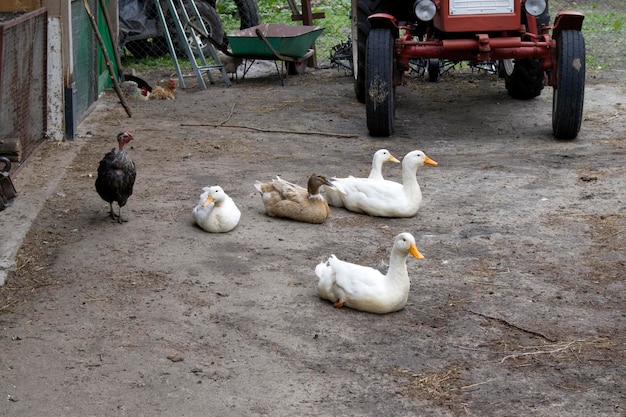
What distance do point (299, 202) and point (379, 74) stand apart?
281cm

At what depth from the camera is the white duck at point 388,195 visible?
267 inches

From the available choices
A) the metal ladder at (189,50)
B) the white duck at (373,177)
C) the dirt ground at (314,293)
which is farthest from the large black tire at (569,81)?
the metal ladder at (189,50)

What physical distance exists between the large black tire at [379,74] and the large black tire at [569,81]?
1576 millimetres

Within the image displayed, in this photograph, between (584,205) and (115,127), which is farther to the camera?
(115,127)

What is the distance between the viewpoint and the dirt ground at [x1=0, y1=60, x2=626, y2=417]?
13.7ft

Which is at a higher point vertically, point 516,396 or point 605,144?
point 516,396

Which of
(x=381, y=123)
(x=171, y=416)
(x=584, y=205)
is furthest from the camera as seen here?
(x=381, y=123)

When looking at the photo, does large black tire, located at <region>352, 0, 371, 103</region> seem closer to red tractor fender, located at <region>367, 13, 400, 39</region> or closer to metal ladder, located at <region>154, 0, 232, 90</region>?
red tractor fender, located at <region>367, 13, 400, 39</region>

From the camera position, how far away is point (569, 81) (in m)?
8.85

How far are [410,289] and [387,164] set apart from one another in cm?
321

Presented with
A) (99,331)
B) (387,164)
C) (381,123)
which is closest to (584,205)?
(387,164)

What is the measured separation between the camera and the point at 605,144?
9.01 meters

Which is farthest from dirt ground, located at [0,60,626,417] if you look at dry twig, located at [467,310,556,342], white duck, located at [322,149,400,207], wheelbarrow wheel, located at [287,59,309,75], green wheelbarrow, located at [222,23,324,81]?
wheelbarrow wheel, located at [287,59,309,75]

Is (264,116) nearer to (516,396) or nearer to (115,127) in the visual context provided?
(115,127)
